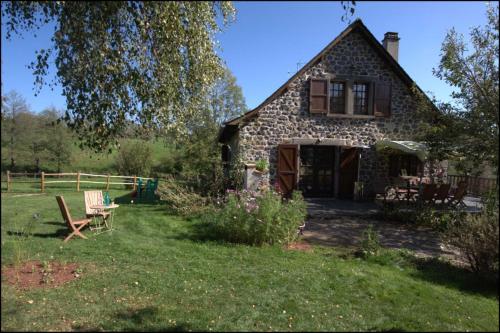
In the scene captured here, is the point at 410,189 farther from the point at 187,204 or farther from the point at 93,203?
the point at 93,203

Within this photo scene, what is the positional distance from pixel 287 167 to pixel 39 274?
899cm

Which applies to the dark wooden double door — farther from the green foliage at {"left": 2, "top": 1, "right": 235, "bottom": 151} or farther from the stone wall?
the green foliage at {"left": 2, "top": 1, "right": 235, "bottom": 151}

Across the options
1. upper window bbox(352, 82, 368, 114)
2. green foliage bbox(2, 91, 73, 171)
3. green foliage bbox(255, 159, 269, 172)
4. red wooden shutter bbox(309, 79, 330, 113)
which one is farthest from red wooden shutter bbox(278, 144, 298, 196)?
green foliage bbox(2, 91, 73, 171)

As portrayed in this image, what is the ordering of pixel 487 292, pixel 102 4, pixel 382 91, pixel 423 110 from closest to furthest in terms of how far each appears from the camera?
pixel 102 4 → pixel 487 292 → pixel 423 110 → pixel 382 91

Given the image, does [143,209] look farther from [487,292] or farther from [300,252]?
[487,292]

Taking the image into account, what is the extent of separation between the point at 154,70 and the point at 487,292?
5635mm

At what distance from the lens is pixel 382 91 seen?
13406mm

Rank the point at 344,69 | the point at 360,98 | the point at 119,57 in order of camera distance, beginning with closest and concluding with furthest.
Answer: the point at 119,57, the point at 344,69, the point at 360,98

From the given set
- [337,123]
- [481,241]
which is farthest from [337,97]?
[481,241]

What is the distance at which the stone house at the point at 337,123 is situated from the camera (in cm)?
1285

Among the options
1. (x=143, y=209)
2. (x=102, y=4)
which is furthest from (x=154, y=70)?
(x=143, y=209)

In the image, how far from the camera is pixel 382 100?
13.4 m

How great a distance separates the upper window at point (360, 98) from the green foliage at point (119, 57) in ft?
28.9

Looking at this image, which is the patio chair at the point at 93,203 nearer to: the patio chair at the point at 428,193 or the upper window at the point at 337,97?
the patio chair at the point at 428,193
